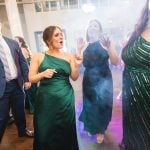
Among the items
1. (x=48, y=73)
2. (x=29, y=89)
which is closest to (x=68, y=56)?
(x=48, y=73)

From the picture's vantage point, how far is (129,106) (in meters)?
1.45

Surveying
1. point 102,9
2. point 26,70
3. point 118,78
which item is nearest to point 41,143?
point 26,70

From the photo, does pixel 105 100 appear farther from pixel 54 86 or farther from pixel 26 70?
pixel 26 70

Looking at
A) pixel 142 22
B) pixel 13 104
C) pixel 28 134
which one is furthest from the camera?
pixel 28 134

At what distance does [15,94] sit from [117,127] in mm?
1146

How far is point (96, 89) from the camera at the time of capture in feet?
7.45

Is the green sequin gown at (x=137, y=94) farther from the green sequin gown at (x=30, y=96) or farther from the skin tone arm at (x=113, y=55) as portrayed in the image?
the green sequin gown at (x=30, y=96)

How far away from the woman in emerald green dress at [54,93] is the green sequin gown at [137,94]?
0.50 m

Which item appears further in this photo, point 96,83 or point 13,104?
point 13,104

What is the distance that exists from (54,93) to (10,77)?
0.70 meters

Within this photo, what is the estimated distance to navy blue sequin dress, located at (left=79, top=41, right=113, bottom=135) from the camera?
7.10ft

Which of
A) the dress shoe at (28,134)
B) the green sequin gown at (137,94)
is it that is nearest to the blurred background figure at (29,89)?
the dress shoe at (28,134)

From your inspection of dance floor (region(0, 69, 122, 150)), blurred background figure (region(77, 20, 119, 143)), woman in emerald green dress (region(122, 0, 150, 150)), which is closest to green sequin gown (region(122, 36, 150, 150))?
woman in emerald green dress (region(122, 0, 150, 150))

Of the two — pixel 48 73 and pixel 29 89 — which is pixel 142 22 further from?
pixel 29 89
